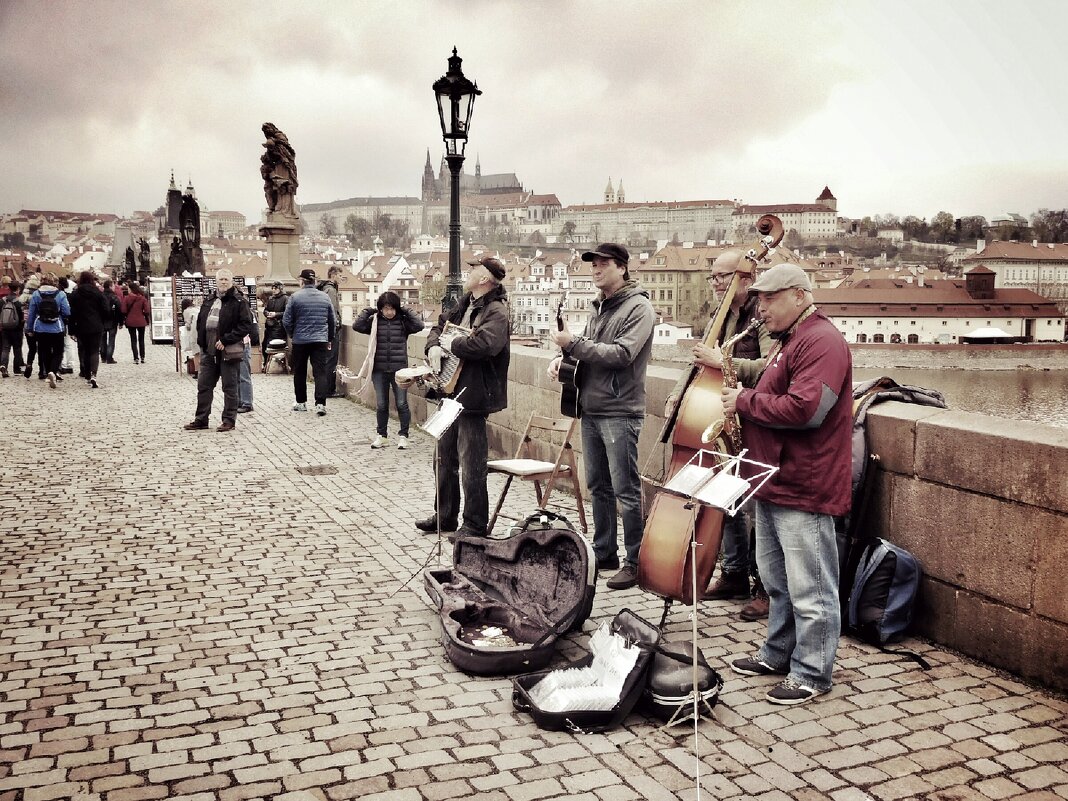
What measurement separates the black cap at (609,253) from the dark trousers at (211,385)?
295 inches

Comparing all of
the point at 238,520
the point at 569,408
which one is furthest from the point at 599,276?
the point at 238,520

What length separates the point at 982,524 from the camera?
4.29 metres

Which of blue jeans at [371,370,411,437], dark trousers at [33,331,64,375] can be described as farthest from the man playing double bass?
dark trousers at [33,331,64,375]

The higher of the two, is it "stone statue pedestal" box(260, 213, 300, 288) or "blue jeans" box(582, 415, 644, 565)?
"stone statue pedestal" box(260, 213, 300, 288)

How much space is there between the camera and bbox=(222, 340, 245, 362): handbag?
11.6m

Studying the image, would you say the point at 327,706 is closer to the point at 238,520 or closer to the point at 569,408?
the point at 569,408

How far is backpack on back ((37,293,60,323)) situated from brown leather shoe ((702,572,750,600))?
14492mm

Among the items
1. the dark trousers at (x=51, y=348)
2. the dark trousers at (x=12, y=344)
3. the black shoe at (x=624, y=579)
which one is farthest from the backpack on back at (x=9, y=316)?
the black shoe at (x=624, y=579)

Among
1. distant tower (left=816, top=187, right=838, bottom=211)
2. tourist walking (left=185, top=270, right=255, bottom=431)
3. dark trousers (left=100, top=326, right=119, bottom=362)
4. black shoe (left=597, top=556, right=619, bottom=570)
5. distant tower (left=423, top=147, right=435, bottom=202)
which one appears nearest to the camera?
black shoe (left=597, top=556, right=619, bottom=570)

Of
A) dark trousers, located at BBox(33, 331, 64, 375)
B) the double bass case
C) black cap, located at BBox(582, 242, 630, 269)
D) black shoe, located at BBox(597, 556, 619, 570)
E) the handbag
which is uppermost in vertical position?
black cap, located at BBox(582, 242, 630, 269)

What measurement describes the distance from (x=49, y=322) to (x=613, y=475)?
14.0 meters

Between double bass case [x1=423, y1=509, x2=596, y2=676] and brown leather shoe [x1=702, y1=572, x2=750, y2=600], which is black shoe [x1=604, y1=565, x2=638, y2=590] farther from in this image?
double bass case [x1=423, y1=509, x2=596, y2=676]

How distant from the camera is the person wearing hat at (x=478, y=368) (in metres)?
6.07

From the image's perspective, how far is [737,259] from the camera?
5.04 meters
